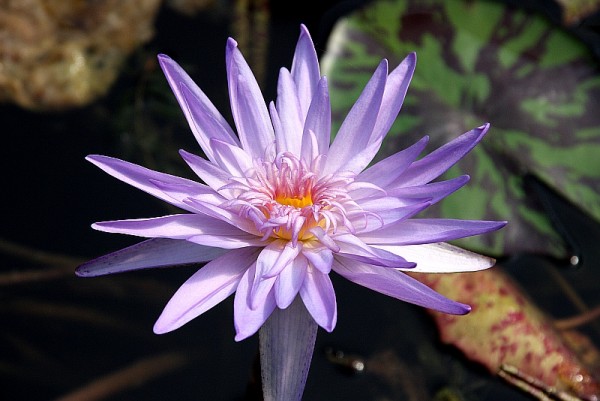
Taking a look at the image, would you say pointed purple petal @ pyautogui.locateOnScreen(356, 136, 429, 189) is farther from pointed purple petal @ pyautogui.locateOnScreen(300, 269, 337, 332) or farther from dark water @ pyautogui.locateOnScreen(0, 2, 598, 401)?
dark water @ pyautogui.locateOnScreen(0, 2, 598, 401)

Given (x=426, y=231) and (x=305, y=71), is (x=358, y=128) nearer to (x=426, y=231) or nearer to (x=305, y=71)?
(x=305, y=71)

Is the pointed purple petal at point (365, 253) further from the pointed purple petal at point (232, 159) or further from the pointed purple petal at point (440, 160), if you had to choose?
the pointed purple petal at point (232, 159)

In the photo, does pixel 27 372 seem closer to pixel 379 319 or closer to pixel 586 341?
pixel 379 319

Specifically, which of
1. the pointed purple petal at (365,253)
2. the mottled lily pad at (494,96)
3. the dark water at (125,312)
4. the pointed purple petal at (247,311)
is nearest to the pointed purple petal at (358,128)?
the pointed purple petal at (365,253)

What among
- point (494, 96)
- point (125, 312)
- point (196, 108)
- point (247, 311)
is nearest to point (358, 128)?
point (196, 108)

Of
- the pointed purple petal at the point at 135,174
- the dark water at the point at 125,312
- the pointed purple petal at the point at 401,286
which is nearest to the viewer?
the pointed purple petal at the point at 401,286

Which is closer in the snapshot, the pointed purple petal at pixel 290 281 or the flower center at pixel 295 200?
the pointed purple petal at pixel 290 281
